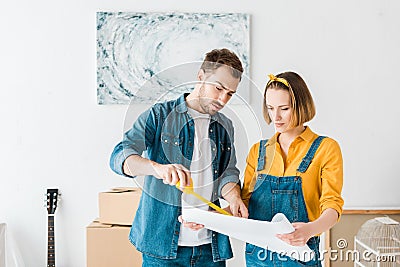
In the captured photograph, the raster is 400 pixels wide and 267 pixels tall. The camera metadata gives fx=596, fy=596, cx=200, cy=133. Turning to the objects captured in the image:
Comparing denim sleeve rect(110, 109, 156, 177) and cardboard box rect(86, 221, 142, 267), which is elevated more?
denim sleeve rect(110, 109, 156, 177)

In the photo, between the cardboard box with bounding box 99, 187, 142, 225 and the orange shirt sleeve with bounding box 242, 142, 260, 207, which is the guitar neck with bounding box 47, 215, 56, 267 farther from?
the orange shirt sleeve with bounding box 242, 142, 260, 207

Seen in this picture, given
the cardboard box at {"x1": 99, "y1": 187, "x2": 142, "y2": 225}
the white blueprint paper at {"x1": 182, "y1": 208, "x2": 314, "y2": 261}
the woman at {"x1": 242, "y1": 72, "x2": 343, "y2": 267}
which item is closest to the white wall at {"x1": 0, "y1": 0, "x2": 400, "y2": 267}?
the cardboard box at {"x1": 99, "y1": 187, "x2": 142, "y2": 225}

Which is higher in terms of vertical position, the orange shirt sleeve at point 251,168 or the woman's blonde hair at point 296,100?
the woman's blonde hair at point 296,100

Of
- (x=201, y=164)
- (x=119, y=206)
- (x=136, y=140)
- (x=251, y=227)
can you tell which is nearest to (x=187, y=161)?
(x=201, y=164)

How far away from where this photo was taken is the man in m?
1.50

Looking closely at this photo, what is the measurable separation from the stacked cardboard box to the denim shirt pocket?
105 centimetres

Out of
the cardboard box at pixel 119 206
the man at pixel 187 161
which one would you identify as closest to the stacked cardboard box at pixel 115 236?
the cardboard box at pixel 119 206

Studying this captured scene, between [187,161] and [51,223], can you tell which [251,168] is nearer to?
[187,161]

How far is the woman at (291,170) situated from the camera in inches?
62.8

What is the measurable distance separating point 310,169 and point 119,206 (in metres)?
1.18

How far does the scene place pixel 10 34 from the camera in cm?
279

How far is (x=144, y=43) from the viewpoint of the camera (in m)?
2.83

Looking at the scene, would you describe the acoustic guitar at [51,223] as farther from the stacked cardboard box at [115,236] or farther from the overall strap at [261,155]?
the overall strap at [261,155]

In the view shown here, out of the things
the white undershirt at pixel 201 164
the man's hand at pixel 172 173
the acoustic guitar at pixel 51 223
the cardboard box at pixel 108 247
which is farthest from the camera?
Result: the acoustic guitar at pixel 51 223
